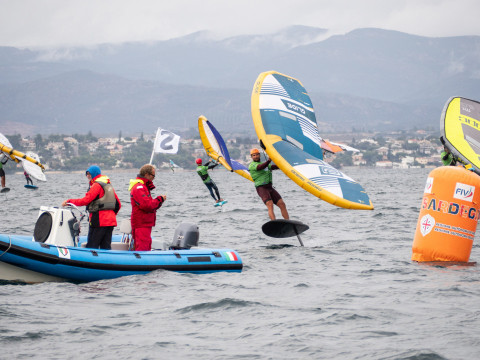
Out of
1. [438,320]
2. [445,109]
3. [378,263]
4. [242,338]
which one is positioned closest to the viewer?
[242,338]

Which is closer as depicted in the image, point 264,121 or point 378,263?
point 378,263

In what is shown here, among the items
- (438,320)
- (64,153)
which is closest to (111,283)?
(438,320)

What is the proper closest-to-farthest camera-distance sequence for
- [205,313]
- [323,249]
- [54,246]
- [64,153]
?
1. [205,313]
2. [54,246]
3. [323,249]
4. [64,153]

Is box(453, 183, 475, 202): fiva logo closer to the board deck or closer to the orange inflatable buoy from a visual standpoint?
the orange inflatable buoy

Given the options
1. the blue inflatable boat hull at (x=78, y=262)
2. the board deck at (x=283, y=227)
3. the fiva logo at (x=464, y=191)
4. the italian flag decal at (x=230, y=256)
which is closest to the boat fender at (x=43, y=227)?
the blue inflatable boat hull at (x=78, y=262)

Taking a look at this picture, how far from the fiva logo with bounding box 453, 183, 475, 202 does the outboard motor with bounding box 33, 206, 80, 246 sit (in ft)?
19.9

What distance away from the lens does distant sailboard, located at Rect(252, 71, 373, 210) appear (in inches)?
503

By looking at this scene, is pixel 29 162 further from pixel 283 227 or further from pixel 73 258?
pixel 73 258

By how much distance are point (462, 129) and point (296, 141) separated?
3.27 metres

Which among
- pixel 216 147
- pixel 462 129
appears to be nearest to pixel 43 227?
pixel 462 129

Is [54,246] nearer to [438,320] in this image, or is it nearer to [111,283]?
[111,283]

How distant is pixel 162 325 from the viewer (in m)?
8.58

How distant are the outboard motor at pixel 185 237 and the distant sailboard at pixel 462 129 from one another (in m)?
4.87

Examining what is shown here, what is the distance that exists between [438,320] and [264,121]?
23.2 ft
